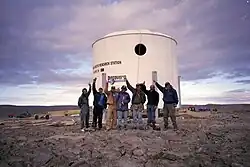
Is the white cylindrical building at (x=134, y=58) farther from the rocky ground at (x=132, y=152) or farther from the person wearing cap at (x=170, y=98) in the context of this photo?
the rocky ground at (x=132, y=152)

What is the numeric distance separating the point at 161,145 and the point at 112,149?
123 centimetres

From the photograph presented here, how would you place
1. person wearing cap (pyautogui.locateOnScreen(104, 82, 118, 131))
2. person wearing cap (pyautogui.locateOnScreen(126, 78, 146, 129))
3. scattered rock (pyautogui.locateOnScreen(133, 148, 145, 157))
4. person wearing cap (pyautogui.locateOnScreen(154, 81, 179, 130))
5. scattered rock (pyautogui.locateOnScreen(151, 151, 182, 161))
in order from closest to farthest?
scattered rock (pyautogui.locateOnScreen(151, 151, 182, 161)), scattered rock (pyautogui.locateOnScreen(133, 148, 145, 157)), person wearing cap (pyautogui.locateOnScreen(154, 81, 179, 130)), person wearing cap (pyautogui.locateOnScreen(126, 78, 146, 129)), person wearing cap (pyautogui.locateOnScreen(104, 82, 118, 131))

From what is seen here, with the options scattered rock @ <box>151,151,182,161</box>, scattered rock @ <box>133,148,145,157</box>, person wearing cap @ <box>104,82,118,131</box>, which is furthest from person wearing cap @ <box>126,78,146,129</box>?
scattered rock @ <box>151,151,182,161</box>

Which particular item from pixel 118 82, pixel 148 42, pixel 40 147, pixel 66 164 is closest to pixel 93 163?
pixel 66 164

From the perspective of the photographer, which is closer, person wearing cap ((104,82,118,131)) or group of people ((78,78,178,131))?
group of people ((78,78,178,131))

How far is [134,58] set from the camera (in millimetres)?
15117

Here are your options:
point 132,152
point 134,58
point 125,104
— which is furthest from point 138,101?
point 134,58

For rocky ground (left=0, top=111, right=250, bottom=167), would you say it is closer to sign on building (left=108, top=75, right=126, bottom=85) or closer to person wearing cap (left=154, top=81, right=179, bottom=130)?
person wearing cap (left=154, top=81, right=179, bottom=130)

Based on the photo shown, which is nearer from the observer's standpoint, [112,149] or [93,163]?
[93,163]

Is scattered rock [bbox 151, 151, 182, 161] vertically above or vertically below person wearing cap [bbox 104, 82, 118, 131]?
below

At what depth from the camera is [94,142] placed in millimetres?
7711

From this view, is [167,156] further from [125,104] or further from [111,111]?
[111,111]

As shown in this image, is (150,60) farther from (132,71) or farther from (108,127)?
(108,127)

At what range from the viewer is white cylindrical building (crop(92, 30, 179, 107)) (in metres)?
15.1
